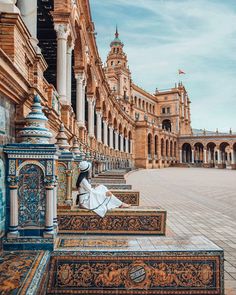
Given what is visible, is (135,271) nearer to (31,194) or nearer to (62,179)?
(31,194)

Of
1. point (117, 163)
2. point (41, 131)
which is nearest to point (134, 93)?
point (117, 163)

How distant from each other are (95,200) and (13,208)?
1.72 m

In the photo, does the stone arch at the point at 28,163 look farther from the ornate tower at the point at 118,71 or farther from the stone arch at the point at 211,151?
the stone arch at the point at 211,151

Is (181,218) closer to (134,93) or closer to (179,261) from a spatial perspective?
(179,261)

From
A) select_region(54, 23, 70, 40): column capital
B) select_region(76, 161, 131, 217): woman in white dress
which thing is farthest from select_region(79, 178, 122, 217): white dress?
select_region(54, 23, 70, 40): column capital

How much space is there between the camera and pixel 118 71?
59281 mm

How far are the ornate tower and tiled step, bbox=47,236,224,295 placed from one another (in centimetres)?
5381

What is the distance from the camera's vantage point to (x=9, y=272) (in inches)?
116

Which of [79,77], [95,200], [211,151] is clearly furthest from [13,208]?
[211,151]

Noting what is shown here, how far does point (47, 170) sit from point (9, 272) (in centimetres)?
119

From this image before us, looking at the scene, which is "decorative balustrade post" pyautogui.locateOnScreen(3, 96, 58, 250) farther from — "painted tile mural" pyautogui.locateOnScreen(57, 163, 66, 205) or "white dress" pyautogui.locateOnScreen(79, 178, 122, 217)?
"painted tile mural" pyautogui.locateOnScreen(57, 163, 66, 205)

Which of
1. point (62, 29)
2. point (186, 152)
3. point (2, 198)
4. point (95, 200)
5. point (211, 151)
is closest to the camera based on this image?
point (2, 198)

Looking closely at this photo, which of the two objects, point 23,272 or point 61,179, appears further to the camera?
point 61,179

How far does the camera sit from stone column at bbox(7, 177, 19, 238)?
11.9 feet
